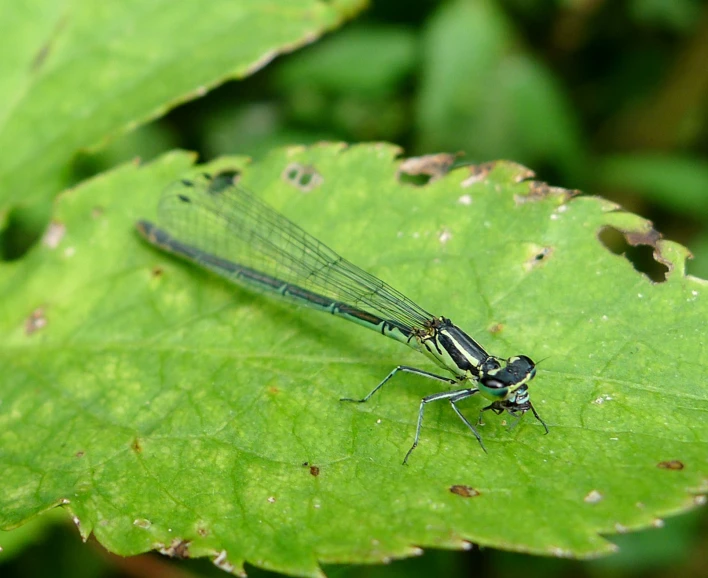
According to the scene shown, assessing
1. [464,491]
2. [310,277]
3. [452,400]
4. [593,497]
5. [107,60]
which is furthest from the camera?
[107,60]

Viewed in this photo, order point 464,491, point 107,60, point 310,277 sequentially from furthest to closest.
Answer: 1. point 107,60
2. point 310,277
3. point 464,491

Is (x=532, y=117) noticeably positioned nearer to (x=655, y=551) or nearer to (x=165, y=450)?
(x=655, y=551)

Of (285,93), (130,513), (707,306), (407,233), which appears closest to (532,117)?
(285,93)

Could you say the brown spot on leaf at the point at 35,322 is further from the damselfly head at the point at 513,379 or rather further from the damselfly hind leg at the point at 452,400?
the damselfly head at the point at 513,379

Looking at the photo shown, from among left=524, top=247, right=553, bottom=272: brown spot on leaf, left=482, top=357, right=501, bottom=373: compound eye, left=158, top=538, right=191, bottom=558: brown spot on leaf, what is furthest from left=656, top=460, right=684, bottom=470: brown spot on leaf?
left=158, top=538, right=191, bottom=558: brown spot on leaf

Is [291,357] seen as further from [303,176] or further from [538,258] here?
[538,258]

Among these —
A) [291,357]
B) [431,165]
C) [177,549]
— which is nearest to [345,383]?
[291,357]
